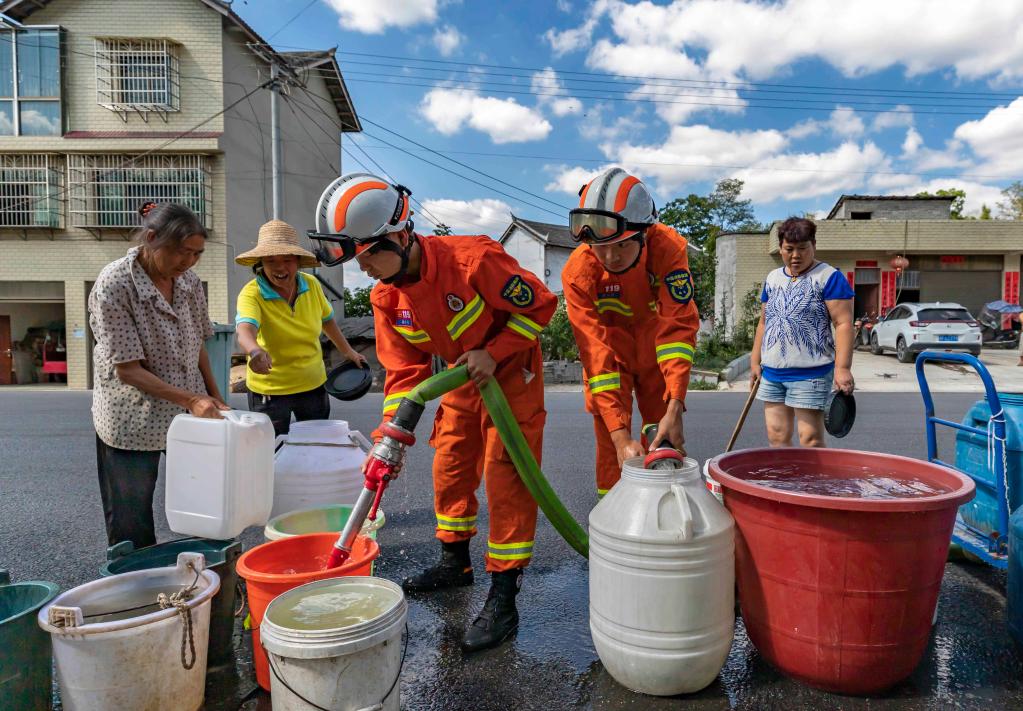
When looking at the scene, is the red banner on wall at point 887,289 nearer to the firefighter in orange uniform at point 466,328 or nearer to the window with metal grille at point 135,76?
the window with metal grille at point 135,76

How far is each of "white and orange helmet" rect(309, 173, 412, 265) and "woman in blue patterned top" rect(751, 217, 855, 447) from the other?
2559mm

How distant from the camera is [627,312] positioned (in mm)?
3230

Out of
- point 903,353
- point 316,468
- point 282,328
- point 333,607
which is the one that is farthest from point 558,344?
point 333,607

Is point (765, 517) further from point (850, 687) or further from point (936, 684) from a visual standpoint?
point (936, 684)

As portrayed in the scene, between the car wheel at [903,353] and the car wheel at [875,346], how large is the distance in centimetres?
100

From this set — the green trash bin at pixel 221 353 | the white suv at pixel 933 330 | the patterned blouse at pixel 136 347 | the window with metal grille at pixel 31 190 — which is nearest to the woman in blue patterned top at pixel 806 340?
the patterned blouse at pixel 136 347

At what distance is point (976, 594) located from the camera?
3.00 metres

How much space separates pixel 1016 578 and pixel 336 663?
2.34 m

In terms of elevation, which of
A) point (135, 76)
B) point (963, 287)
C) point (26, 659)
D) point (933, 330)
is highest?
point (135, 76)

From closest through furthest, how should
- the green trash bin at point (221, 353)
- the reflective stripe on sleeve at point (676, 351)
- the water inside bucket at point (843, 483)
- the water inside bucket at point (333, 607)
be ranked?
the water inside bucket at point (333, 607) → the water inside bucket at point (843, 483) → the reflective stripe on sleeve at point (676, 351) → the green trash bin at point (221, 353)

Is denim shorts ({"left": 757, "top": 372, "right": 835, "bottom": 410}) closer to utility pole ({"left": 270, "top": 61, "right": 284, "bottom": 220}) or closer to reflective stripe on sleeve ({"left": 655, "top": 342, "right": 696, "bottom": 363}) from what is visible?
reflective stripe on sleeve ({"left": 655, "top": 342, "right": 696, "bottom": 363})

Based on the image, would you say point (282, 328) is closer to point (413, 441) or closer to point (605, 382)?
point (413, 441)

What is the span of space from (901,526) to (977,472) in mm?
1410

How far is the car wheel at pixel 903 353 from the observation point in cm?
1587
